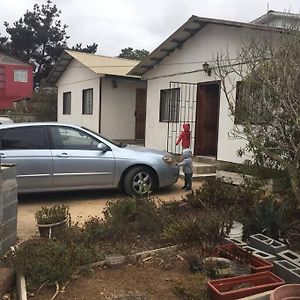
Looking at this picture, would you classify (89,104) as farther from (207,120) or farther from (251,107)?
(251,107)

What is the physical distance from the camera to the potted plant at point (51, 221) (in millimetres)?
5414

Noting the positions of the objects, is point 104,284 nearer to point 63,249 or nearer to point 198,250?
point 63,249

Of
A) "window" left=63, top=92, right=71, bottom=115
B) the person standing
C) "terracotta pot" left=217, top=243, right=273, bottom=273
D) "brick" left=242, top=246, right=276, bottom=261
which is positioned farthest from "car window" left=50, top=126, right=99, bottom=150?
"window" left=63, top=92, right=71, bottom=115

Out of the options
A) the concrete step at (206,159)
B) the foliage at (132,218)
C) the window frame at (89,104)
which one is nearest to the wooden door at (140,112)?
the window frame at (89,104)

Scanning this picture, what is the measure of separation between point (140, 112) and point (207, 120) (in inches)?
272

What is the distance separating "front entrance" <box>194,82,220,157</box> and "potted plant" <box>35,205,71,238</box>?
7.54 meters

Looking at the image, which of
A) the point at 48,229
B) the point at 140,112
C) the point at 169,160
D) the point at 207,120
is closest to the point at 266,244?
the point at 48,229

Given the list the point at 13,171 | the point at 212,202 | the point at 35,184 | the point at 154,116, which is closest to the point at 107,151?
the point at 35,184

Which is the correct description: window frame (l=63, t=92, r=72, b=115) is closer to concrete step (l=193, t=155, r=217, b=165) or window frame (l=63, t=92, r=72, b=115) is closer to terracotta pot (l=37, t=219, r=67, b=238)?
concrete step (l=193, t=155, r=217, b=165)

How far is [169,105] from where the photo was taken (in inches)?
562

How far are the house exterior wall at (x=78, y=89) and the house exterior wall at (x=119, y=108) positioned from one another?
37 centimetres

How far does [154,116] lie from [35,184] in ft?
26.0

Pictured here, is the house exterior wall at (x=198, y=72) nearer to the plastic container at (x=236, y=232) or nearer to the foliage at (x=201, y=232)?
the plastic container at (x=236, y=232)

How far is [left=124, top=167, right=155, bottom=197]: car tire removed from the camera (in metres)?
8.18
